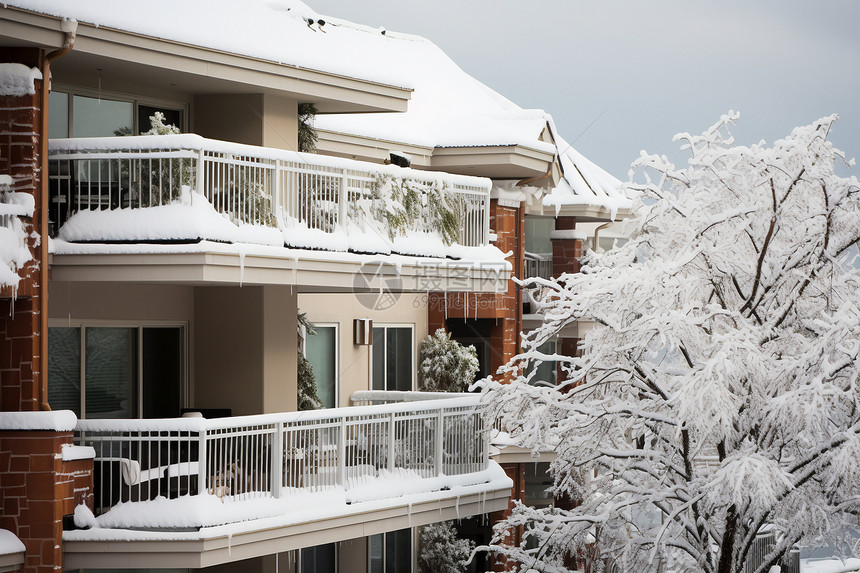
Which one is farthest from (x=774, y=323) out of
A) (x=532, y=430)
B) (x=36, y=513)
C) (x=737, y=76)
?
(x=737, y=76)

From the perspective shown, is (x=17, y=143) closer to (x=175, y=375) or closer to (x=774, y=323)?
(x=175, y=375)

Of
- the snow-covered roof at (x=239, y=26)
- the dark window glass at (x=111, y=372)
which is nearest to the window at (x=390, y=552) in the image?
the dark window glass at (x=111, y=372)

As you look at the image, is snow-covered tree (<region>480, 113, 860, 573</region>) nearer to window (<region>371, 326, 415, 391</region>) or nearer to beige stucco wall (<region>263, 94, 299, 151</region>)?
Answer: beige stucco wall (<region>263, 94, 299, 151</region>)

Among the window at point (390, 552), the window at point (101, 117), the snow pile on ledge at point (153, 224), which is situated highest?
the window at point (101, 117)

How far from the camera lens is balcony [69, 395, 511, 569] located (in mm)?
14055

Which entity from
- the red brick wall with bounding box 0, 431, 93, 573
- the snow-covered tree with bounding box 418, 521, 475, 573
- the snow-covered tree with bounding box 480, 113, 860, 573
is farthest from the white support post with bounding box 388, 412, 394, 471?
the snow-covered tree with bounding box 418, 521, 475, 573

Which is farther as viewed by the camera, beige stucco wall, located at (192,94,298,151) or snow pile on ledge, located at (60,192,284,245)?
beige stucco wall, located at (192,94,298,151)

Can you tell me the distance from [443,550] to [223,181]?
10458 mm

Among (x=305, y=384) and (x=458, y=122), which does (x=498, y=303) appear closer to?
(x=458, y=122)

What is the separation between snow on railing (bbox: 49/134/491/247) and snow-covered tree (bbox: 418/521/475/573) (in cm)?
758

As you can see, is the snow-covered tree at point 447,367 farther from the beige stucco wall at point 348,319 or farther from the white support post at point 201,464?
the white support post at point 201,464

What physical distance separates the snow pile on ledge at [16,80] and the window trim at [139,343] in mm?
3068

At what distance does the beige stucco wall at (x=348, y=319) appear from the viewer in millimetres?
21609

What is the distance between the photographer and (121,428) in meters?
14.1
